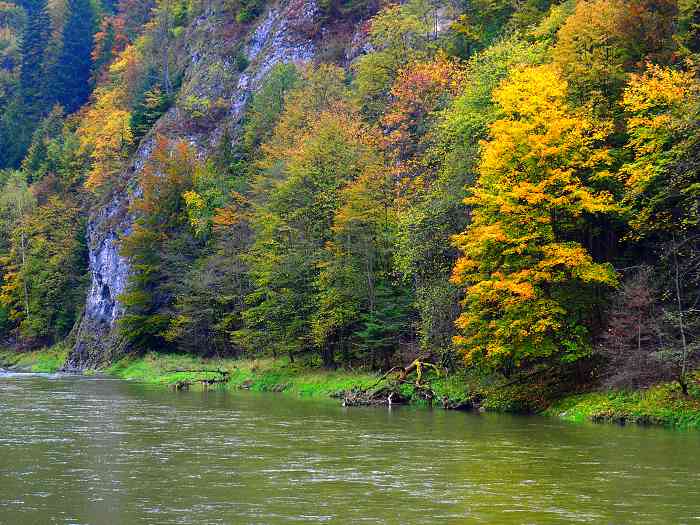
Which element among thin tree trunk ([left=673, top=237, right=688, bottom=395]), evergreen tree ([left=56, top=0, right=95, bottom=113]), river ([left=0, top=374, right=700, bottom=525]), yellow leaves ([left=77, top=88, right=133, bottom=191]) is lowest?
river ([left=0, top=374, right=700, bottom=525])

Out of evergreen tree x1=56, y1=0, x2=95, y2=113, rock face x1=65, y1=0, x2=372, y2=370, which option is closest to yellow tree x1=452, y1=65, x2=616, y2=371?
rock face x1=65, y1=0, x2=372, y2=370

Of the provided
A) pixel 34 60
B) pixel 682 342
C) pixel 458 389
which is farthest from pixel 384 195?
pixel 34 60

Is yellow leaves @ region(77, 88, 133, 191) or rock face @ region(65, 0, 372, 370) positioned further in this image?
yellow leaves @ region(77, 88, 133, 191)

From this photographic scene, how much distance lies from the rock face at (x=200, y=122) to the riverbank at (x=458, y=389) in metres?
12.8

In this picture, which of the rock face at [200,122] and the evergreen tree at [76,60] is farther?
the evergreen tree at [76,60]

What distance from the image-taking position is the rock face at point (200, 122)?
81.9 metres

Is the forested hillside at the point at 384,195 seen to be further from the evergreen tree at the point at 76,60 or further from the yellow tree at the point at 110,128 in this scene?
the evergreen tree at the point at 76,60

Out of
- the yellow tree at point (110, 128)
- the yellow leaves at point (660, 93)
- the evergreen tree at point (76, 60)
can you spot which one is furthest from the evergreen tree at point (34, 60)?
the yellow leaves at point (660, 93)

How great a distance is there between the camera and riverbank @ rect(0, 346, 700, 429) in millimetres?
31359

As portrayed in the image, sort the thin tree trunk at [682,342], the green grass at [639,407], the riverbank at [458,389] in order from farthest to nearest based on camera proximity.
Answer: the riverbank at [458,389], the green grass at [639,407], the thin tree trunk at [682,342]

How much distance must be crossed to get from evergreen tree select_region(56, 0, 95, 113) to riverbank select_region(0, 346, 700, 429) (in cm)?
8247

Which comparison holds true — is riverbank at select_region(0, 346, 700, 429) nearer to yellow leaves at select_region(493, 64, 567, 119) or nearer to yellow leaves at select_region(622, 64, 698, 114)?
yellow leaves at select_region(622, 64, 698, 114)

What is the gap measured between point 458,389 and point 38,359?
61052 millimetres

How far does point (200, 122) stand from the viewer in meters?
91.7
